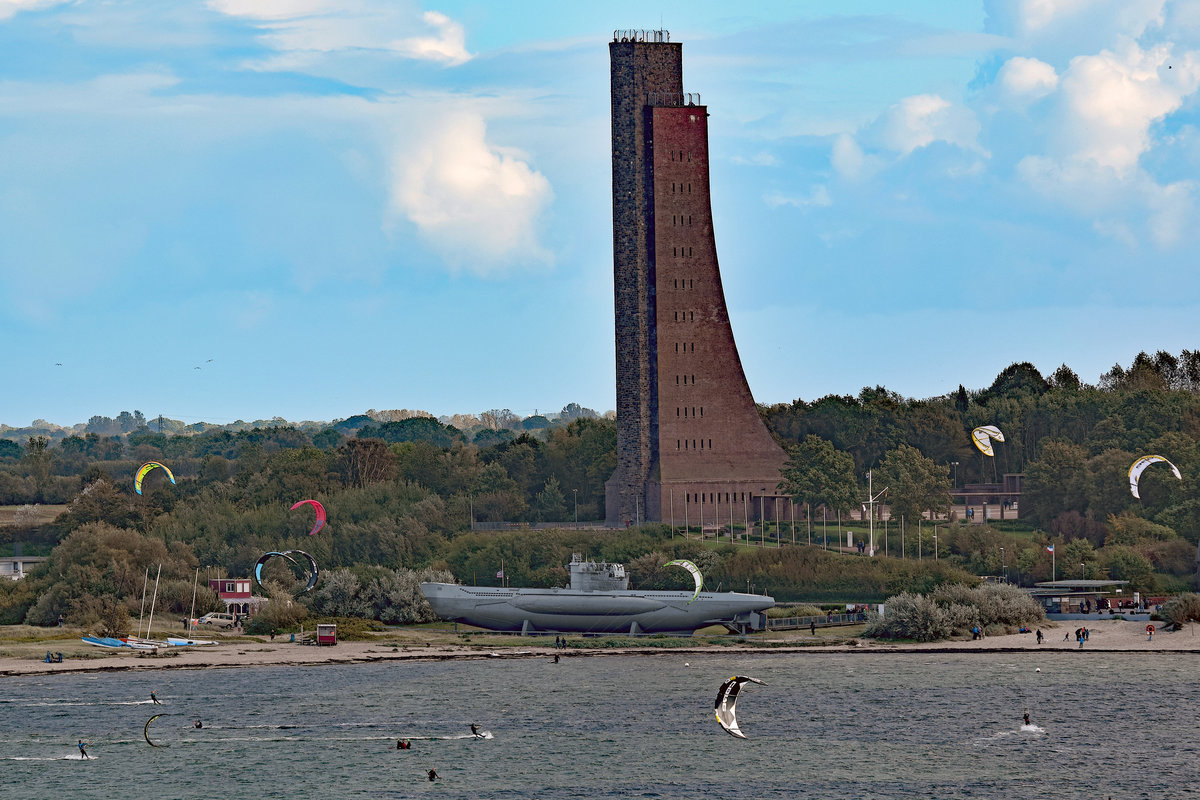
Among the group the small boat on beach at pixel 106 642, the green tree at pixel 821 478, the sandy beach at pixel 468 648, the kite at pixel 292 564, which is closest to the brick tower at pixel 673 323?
the green tree at pixel 821 478

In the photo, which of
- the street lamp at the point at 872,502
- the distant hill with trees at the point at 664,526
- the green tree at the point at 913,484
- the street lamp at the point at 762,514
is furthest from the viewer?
the street lamp at the point at 762,514

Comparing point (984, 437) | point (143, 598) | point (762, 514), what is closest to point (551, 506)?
point (762, 514)

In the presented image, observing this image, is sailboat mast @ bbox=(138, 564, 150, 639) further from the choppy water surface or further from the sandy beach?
the choppy water surface

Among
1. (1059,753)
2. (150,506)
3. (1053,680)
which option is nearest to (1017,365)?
(150,506)

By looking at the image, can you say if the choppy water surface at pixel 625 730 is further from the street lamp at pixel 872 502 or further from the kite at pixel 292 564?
the street lamp at pixel 872 502

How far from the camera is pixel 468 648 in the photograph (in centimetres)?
9606

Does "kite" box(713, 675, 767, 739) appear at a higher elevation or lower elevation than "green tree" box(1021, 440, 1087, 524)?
lower

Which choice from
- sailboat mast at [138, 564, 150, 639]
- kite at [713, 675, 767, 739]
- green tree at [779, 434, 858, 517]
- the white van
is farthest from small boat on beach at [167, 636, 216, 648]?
kite at [713, 675, 767, 739]

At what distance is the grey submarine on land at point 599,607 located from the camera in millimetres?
101812

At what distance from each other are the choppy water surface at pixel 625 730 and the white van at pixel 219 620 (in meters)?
18.8

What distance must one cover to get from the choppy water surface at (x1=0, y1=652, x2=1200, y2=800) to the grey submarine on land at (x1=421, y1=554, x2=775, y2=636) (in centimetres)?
1011

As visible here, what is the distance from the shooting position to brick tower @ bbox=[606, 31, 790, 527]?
429 feet

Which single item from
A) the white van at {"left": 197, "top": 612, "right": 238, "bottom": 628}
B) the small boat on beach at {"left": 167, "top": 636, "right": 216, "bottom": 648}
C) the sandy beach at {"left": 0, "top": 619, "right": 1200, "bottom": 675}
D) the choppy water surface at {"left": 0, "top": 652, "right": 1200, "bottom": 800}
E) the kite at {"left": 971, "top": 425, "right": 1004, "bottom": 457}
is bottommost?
the choppy water surface at {"left": 0, "top": 652, "right": 1200, "bottom": 800}

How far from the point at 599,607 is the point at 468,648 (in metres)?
10.8
